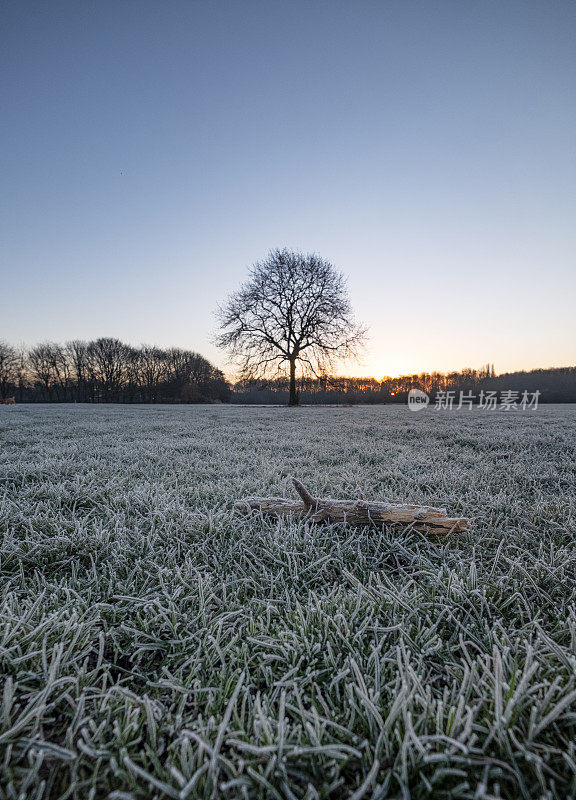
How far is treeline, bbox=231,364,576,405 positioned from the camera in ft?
79.0

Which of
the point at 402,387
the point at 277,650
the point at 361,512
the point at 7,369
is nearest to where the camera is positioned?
the point at 277,650

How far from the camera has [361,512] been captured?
209cm

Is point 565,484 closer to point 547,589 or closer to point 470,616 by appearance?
point 547,589

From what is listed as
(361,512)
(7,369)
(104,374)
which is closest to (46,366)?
(7,369)

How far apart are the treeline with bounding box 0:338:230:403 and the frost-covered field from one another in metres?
41.8

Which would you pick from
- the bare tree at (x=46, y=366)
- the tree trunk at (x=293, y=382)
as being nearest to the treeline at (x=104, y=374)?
the bare tree at (x=46, y=366)

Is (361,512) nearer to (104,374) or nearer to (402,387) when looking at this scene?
(402,387)

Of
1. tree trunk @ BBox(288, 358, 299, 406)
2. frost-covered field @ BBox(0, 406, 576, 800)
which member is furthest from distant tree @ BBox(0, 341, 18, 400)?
frost-covered field @ BBox(0, 406, 576, 800)

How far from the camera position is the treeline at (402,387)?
24.1 metres

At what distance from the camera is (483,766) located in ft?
2.44

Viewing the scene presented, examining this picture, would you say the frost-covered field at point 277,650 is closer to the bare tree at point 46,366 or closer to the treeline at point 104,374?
the treeline at point 104,374

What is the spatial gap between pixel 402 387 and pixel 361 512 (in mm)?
36496

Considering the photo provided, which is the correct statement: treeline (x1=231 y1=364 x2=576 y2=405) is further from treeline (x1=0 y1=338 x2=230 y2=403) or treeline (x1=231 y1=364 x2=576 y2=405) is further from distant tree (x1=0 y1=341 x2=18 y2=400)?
Answer: distant tree (x1=0 y1=341 x2=18 y2=400)

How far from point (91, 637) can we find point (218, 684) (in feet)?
1.77
